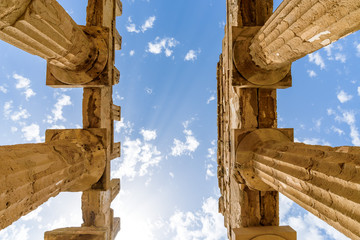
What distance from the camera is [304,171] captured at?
3.47m

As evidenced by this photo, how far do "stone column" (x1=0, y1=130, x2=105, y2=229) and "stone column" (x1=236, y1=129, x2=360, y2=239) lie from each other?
4.39 m

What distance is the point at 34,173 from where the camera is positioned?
11.1ft

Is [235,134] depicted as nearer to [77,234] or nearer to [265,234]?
[265,234]

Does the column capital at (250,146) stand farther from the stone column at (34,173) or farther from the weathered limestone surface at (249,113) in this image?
the stone column at (34,173)

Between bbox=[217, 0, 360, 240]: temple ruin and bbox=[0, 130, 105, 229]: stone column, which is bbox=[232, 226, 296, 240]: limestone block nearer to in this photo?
bbox=[217, 0, 360, 240]: temple ruin

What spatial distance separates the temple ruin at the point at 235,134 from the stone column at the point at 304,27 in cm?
2

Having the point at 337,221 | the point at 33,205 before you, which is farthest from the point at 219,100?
the point at 33,205

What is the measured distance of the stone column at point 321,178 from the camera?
2.50m

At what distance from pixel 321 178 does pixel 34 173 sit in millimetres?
4544

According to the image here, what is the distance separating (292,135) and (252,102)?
1.55 m

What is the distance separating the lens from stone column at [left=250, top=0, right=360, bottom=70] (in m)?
3.04

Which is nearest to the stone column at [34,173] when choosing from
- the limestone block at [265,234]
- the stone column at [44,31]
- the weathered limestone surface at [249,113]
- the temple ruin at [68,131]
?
the temple ruin at [68,131]

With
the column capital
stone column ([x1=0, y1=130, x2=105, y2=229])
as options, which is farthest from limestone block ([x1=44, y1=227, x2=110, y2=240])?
the column capital

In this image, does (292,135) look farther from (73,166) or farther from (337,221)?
(73,166)
